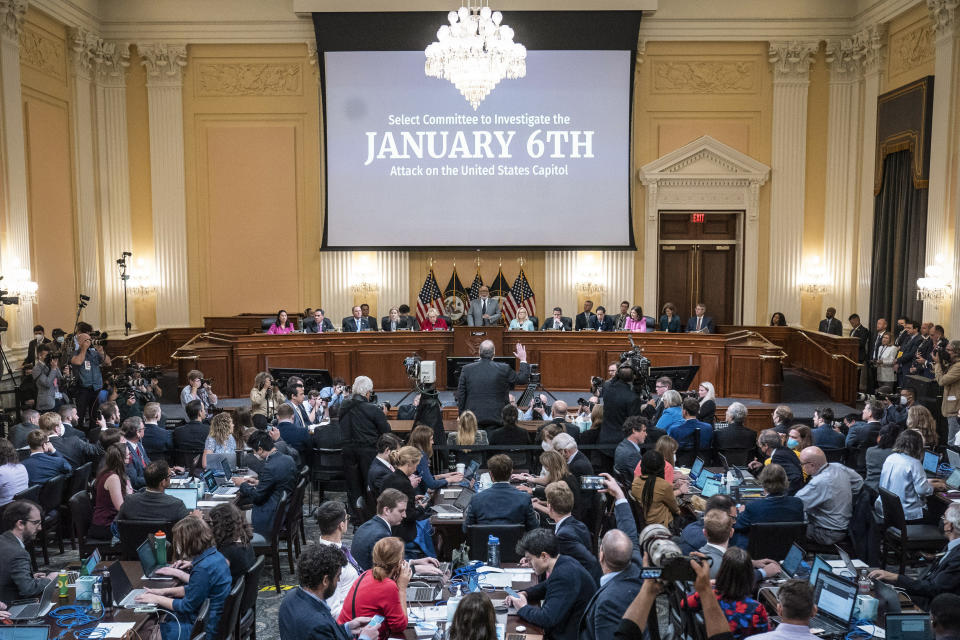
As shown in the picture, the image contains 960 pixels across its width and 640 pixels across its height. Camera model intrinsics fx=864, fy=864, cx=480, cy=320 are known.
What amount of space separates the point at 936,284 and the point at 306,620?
1231cm

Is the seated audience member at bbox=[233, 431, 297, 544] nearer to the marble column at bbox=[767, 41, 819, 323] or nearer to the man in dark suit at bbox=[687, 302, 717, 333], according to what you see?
the man in dark suit at bbox=[687, 302, 717, 333]

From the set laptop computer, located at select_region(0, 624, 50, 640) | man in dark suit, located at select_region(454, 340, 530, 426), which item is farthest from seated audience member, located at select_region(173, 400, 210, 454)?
laptop computer, located at select_region(0, 624, 50, 640)

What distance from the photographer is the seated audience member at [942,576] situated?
5.04 metres

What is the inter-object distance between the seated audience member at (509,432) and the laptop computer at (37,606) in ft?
14.6

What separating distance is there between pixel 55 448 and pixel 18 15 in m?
8.88

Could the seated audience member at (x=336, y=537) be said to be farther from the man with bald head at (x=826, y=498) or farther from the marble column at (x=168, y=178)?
the marble column at (x=168, y=178)

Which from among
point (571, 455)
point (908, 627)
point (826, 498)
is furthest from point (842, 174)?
point (908, 627)

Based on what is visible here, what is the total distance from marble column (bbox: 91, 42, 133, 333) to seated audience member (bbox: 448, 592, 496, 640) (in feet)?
49.8

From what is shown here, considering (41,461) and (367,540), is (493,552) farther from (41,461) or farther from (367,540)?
(41,461)

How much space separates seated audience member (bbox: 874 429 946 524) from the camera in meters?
6.98

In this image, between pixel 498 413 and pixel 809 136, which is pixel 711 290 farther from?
pixel 498 413

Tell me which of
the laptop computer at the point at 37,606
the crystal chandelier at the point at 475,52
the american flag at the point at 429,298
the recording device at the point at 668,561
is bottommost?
the laptop computer at the point at 37,606

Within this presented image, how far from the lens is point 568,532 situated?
5031 mm

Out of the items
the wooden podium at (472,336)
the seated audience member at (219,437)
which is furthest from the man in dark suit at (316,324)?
the seated audience member at (219,437)
